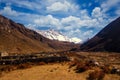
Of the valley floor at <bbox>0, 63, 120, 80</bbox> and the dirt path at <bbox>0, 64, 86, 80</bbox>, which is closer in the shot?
the valley floor at <bbox>0, 63, 120, 80</bbox>

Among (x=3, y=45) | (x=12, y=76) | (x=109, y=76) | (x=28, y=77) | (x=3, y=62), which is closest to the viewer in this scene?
(x=109, y=76)

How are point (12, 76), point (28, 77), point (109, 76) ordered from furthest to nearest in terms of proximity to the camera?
point (12, 76)
point (28, 77)
point (109, 76)

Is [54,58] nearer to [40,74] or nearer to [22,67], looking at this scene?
[22,67]

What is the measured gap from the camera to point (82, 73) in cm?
2700

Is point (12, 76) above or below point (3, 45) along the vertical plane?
below

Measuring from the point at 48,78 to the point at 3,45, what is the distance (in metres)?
153

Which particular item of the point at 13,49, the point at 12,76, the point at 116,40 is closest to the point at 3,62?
the point at 12,76

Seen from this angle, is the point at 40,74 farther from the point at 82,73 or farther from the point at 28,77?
the point at 82,73

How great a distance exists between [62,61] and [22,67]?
6444 mm

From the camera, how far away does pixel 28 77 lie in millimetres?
29922

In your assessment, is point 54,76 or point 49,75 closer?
point 54,76

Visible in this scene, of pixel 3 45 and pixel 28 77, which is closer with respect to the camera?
pixel 28 77

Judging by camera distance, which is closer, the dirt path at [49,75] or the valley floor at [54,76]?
the valley floor at [54,76]

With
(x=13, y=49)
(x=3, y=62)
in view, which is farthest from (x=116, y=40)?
(x=3, y=62)
